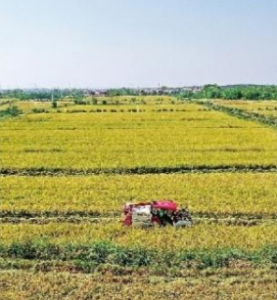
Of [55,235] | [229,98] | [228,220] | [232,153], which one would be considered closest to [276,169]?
[232,153]

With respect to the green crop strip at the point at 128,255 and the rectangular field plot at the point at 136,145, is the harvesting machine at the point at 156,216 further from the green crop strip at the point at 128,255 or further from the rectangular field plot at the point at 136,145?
the rectangular field plot at the point at 136,145

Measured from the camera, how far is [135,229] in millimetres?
12719

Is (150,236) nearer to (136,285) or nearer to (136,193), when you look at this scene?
(136,285)

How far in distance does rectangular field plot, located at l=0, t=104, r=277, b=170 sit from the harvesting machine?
26.3ft

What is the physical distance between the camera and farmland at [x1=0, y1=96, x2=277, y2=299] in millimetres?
9422

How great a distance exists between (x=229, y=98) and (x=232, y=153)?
234ft

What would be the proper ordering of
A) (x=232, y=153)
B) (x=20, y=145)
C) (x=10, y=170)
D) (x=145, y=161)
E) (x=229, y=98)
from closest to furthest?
(x=10, y=170) → (x=145, y=161) → (x=232, y=153) → (x=20, y=145) → (x=229, y=98)

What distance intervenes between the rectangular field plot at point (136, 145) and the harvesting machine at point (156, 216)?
802cm

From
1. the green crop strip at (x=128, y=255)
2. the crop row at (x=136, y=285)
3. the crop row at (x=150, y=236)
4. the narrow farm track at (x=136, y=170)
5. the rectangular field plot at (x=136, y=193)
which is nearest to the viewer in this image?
the crop row at (x=136, y=285)

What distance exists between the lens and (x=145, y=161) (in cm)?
2264

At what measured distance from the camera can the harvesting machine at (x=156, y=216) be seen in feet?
42.7

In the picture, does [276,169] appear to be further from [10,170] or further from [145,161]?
[10,170]

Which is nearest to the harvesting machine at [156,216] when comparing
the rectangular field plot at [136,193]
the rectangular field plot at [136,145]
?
the rectangular field plot at [136,193]

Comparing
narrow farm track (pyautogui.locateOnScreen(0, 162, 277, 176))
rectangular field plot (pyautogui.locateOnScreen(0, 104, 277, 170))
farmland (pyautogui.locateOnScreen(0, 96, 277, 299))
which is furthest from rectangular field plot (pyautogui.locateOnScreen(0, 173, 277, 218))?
rectangular field plot (pyautogui.locateOnScreen(0, 104, 277, 170))
